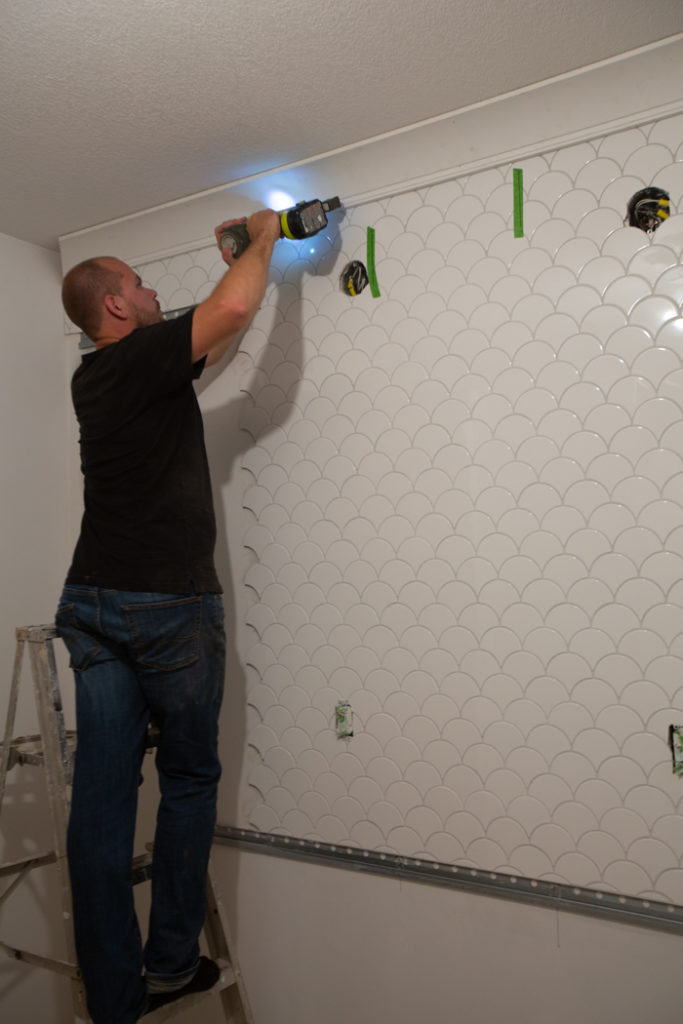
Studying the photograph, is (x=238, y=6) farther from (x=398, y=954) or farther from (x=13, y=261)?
(x=398, y=954)

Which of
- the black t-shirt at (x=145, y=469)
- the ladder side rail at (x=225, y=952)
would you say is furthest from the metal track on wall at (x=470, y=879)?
the black t-shirt at (x=145, y=469)

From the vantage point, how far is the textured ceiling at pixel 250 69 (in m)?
1.40

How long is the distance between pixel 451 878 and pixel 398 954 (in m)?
0.25

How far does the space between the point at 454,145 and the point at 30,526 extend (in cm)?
158

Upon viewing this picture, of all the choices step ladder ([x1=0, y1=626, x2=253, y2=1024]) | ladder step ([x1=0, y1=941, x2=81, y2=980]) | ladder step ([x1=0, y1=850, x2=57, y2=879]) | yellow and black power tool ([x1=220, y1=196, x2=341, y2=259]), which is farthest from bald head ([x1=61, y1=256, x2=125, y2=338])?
ladder step ([x1=0, y1=941, x2=81, y2=980])

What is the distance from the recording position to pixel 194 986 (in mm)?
1627

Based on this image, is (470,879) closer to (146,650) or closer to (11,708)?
(146,650)

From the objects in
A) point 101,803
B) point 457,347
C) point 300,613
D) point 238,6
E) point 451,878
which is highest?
point 238,6

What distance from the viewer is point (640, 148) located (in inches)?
61.9

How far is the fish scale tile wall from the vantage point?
5.15 feet

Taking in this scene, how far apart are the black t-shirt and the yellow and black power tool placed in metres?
0.37

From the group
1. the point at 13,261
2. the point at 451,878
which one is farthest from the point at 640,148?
the point at 13,261

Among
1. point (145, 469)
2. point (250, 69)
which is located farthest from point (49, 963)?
point (250, 69)

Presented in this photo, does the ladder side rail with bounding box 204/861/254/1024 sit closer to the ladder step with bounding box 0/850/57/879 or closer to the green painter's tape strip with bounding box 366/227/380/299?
the ladder step with bounding box 0/850/57/879
